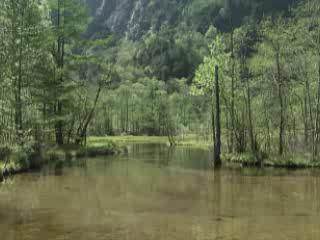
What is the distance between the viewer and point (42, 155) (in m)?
37.2

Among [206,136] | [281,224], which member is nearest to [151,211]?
[281,224]

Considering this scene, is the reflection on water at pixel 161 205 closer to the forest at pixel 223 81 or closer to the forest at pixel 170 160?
the forest at pixel 170 160

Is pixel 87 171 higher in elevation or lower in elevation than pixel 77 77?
lower

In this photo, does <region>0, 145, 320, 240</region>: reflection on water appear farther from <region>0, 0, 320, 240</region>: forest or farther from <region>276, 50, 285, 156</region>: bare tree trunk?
<region>276, 50, 285, 156</region>: bare tree trunk

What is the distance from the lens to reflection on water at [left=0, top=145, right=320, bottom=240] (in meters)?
15.2

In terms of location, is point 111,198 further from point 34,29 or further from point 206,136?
point 206,136

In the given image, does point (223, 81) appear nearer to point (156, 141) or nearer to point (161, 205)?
point (161, 205)

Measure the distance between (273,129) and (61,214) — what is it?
22930 millimetres

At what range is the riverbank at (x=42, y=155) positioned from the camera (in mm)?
30016

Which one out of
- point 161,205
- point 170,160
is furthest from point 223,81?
point 161,205

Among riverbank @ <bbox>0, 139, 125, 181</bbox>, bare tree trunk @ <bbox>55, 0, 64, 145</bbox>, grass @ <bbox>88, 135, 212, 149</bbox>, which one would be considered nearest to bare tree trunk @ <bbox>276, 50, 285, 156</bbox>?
riverbank @ <bbox>0, 139, 125, 181</bbox>

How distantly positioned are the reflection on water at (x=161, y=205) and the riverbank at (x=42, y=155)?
4.11 feet

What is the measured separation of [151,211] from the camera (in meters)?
18.6

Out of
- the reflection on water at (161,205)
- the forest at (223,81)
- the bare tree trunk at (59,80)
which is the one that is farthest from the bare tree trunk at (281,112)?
the bare tree trunk at (59,80)
